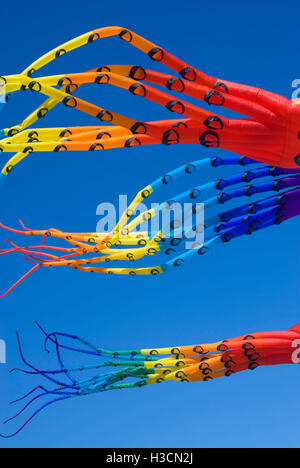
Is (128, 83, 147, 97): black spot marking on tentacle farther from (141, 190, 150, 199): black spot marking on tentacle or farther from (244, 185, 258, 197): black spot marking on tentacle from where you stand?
(244, 185, 258, 197): black spot marking on tentacle

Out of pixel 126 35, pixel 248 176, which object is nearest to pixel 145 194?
pixel 248 176

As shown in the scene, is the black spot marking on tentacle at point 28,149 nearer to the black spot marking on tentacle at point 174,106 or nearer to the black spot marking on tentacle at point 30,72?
the black spot marking on tentacle at point 30,72

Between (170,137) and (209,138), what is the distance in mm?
376

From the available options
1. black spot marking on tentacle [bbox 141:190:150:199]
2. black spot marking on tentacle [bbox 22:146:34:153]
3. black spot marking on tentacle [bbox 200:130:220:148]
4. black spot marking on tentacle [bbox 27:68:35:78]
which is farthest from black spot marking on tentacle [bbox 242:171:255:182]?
black spot marking on tentacle [bbox 27:68:35:78]

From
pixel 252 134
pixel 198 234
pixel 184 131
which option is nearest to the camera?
pixel 184 131

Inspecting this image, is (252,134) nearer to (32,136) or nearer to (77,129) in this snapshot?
(77,129)

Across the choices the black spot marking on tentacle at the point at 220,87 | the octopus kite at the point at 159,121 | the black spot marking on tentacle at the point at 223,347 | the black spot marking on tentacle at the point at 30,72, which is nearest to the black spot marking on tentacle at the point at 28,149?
the octopus kite at the point at 159,121

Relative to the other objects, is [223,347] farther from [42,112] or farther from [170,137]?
[42,112]

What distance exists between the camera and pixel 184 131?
184 inches

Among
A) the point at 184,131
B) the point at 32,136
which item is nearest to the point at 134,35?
the point at 184,131

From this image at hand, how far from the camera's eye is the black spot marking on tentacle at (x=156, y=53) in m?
4.50

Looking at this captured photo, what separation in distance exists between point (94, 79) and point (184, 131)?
0.81m

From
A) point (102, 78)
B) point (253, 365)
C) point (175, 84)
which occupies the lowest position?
point (253, 365)

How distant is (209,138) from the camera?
4.80m
